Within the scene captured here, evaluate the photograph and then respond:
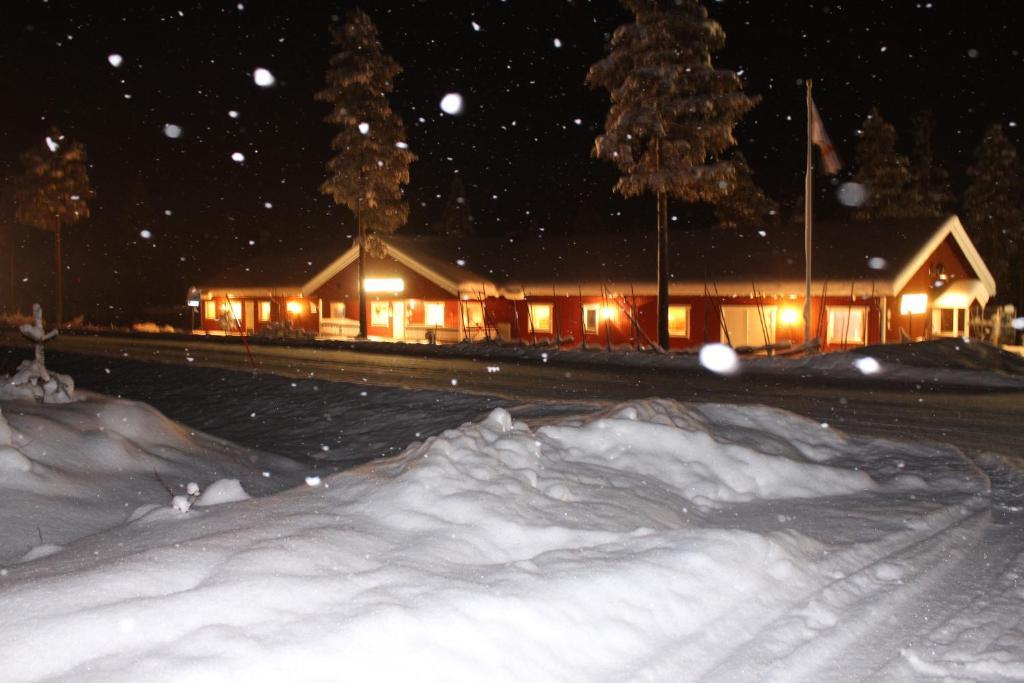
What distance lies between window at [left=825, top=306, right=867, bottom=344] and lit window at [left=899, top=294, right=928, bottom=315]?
2.23 m

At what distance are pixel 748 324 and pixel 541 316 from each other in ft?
31.8

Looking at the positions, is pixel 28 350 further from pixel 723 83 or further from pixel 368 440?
pixel 723 83

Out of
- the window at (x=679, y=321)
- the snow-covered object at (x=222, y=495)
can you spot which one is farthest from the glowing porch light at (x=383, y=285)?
the snow-covered object at (x=222, y=495)

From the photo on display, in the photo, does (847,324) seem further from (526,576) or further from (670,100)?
(526,576)

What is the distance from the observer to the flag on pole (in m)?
26.3

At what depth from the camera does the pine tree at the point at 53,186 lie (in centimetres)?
5784

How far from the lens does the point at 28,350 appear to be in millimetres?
31469

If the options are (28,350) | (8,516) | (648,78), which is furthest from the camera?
(28,350)

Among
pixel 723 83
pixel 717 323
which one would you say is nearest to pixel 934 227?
pixel 717 323

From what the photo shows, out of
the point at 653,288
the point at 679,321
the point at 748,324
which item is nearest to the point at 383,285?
the point at 653,288

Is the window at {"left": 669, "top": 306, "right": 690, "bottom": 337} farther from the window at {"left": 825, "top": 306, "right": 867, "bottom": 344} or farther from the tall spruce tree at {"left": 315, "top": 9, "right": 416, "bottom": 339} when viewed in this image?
the tall spruce tree at {"left": 315, "top": 9, "right": 416, "bottom": 339}

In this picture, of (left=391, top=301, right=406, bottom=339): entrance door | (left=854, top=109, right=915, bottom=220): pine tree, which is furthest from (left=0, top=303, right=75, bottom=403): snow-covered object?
(left=854, top=109, right=915, bottom=220): pine tree

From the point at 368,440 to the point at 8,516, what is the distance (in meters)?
6.64

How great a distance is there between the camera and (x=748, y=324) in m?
33.1
